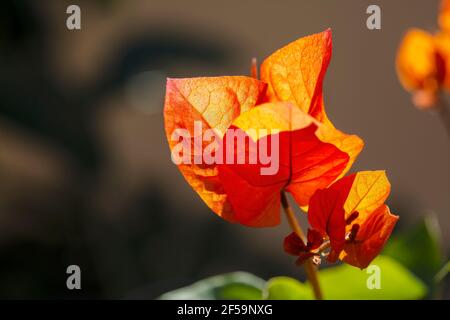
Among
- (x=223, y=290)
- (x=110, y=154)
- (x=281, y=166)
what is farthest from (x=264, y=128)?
(x=110, y=154)

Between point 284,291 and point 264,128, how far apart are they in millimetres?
118

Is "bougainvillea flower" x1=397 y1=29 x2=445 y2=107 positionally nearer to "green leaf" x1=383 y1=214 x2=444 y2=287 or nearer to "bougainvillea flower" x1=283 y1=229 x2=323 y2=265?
"green leaf" x1=383 y1=214 x2=444 y2=287

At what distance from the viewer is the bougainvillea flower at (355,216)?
0.32 metres

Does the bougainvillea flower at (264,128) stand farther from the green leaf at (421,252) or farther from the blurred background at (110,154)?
the blurred background at (110,154)

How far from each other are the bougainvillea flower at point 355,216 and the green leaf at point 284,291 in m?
0.07

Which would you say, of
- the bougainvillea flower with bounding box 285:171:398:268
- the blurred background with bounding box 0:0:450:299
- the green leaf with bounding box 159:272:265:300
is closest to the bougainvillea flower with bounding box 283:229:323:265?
the bougainvillea flower with bounding box 285:171:398:268

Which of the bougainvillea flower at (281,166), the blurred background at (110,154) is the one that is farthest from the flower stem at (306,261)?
the blurred background at (110,154)

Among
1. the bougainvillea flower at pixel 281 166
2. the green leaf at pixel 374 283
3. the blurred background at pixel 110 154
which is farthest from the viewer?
the blurred background at pixel 110 154

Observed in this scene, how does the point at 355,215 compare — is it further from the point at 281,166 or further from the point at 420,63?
the point at 420,63

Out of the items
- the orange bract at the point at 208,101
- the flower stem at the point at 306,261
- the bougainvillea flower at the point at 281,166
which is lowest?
the flower stem at the point at 306,261

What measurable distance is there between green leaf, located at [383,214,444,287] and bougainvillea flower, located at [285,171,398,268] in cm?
14
